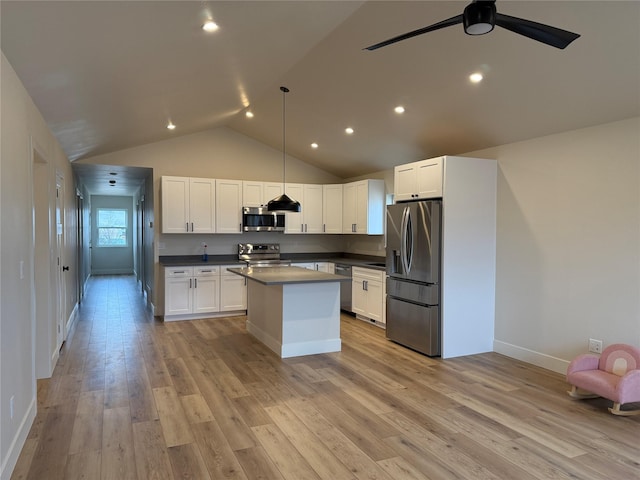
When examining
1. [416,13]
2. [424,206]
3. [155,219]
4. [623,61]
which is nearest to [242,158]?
[155,219]

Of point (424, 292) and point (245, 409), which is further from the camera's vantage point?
point (424, 292)

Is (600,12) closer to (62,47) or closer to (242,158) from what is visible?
(62,47)

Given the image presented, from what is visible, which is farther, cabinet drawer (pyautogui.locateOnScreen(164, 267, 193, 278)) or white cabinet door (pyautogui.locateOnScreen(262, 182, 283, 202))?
white cabinet door (pyautogui.locateOnScreen(262, 182, 283, 202))

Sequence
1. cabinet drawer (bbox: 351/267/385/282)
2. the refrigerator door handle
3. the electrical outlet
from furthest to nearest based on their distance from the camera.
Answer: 1. cabinet drawer (bbox: 351/267/385/282)
2. the refrigerator door handle
3. the electrical outlet

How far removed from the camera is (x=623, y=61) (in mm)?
3104

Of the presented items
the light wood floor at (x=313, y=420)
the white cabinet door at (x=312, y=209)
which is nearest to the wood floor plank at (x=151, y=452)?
the light wood floor at (x=313, y=420)

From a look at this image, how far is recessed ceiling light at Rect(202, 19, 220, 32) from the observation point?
→ 9.11 ft

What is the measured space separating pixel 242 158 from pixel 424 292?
4.22 m

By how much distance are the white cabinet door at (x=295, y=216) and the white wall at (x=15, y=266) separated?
448cm

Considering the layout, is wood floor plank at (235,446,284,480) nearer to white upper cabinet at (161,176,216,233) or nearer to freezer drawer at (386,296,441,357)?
freezer drawer at (386,296,441,357)

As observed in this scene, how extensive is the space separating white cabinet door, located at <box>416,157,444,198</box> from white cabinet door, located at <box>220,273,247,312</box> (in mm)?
3365

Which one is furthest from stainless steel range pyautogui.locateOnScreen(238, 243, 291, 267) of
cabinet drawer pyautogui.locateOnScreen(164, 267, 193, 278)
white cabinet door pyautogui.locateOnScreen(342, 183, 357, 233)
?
white cabinet door pyautogui.locateOnScreen(342, 183, 357, 233)

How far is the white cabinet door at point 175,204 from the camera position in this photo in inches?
261

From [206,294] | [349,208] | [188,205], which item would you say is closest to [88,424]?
[206,294]
